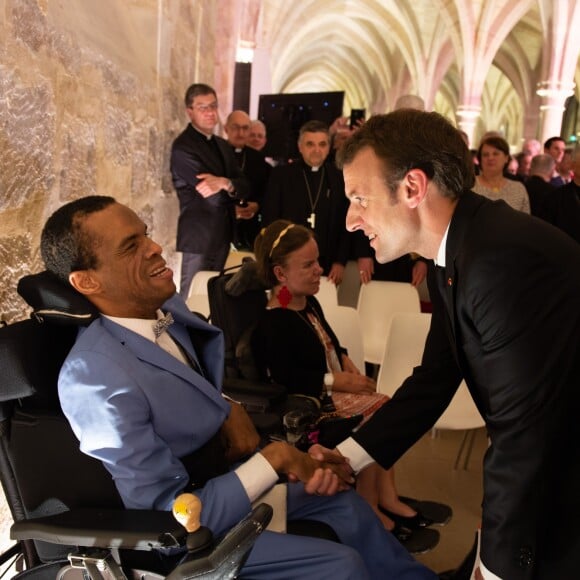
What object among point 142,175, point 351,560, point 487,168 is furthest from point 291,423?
point 487,168

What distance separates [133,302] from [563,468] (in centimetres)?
110

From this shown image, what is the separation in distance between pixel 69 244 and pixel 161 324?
0.33 m

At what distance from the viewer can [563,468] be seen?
4.21 feet

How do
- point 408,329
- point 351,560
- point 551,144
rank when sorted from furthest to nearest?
point 551,144
point 408,329
point 351,560

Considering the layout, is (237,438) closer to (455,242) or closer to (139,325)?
(139,325)

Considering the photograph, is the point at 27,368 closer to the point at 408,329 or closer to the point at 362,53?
the point at 408,329

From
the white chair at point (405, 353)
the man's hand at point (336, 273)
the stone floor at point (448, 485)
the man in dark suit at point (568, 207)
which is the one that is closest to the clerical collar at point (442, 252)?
the stone floor at point (448, 485)

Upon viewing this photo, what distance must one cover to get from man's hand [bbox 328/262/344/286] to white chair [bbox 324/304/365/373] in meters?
1.20

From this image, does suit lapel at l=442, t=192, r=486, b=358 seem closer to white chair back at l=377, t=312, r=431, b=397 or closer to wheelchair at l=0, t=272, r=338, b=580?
wheelchair at l=0, t=272, r=338, b=580

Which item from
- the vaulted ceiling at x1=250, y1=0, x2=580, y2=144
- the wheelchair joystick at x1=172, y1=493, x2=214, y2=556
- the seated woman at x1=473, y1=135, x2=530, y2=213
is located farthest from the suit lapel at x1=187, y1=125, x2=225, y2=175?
the vaulted ceiling at x1=250, y1=0, x2=580, y2=144

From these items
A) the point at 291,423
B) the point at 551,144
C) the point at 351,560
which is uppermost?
the point at 551,144

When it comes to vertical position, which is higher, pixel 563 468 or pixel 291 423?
pixel 563 468

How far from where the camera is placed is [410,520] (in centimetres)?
252

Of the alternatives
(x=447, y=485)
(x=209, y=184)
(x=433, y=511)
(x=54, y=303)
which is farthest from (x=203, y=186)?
(x=54, y=303)
